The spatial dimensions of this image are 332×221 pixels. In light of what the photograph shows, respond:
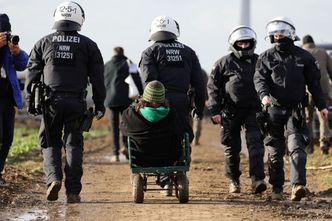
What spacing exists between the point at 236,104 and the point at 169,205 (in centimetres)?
206

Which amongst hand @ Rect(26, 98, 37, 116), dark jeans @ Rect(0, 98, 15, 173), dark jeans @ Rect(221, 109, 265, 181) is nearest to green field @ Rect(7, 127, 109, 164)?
dark jeans @ Rect(0, 98, 15, 173)

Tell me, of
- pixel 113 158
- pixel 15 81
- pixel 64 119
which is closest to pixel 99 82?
pixel 64 119

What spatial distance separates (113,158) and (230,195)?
6827mm

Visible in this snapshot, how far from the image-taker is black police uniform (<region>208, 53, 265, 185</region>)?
43.0 feet

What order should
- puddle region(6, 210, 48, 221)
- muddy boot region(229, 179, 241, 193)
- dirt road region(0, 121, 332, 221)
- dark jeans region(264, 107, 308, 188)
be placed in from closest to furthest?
puddle region(6, 210, 48, 221) → dirt road region(0, 121, 332, 221) → dark jeans region(264, 107, 308, 188) → muddy boot region(229, 179, 241, 193)

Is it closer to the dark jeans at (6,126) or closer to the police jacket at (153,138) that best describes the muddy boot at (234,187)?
the police jacket at (153,138)

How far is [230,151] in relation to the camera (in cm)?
1334

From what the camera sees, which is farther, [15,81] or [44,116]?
[15,81]

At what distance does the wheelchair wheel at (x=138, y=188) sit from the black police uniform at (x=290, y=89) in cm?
164

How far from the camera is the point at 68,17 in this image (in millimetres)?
12023

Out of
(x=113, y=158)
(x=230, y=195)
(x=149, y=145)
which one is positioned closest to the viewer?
(x=149, y=145)

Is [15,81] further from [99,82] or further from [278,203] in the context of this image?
[278,203]

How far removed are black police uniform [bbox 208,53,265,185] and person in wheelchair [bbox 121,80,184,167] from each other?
4.40 feet

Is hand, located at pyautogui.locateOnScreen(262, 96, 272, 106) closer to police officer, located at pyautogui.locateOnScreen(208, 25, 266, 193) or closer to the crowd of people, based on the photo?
the crowd of people
